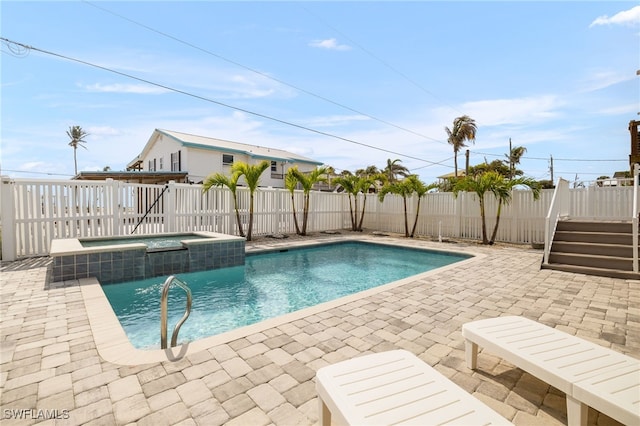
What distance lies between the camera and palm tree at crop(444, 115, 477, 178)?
22578 millimetres

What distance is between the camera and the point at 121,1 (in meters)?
8.16

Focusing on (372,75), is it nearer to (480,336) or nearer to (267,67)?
(267,67)

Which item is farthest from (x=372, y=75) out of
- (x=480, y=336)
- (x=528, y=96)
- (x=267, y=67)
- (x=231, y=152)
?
(x=480, y=336)

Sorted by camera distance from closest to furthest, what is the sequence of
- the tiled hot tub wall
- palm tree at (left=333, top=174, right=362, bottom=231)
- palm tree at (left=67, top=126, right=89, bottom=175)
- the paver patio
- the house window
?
the paver patio, the tiled hot tub wall, palm tree at (left=333, top=174, right=362, bottom=231), the house window, palm tree at (left=67, top=126, right=89, bottom=175)

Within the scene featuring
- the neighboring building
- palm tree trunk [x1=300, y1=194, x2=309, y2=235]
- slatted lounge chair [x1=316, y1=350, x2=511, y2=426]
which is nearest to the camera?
slatted lounge chair [x1=316, y1=350, x2=511, y2=426]

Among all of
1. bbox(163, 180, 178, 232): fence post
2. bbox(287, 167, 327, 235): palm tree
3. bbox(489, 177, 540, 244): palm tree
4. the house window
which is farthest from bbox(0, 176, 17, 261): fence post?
bbox(489, 177, 540, 244): palm tree

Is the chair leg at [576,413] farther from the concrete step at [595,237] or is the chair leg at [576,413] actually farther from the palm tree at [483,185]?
the palm tree at [483,185]

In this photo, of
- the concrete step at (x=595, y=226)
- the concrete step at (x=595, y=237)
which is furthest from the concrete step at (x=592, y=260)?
the concrete step at (x=595, y=226)

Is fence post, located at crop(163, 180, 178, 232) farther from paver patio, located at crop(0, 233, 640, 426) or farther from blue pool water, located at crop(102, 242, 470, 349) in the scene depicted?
paver patio, located at crop(0, 233, 640, 426)

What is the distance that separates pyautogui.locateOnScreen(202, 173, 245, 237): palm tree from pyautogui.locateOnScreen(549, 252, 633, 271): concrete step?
30.9ft

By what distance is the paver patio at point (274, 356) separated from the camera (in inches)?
76.2

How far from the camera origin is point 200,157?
17.3 metres

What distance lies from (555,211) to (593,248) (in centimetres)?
117

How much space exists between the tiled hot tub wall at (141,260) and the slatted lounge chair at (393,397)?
18.0 ft
